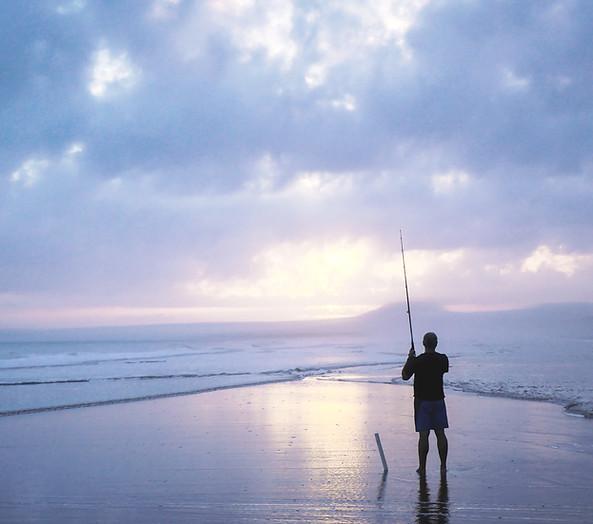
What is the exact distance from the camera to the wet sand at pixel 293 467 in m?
5.41

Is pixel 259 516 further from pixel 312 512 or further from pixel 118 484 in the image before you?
pixel 118 484

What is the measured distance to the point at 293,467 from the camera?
7.19 metres

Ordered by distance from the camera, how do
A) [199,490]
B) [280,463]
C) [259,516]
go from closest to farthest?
[259,516], [199,490], [280,463]

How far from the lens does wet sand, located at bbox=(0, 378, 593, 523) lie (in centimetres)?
541

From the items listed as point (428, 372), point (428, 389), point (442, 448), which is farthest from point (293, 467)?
point (428, 372)

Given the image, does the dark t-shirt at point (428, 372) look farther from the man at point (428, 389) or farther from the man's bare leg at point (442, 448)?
the man's bare leg at point (442, 448)

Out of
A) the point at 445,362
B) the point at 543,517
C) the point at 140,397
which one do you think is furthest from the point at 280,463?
the point at 140,397

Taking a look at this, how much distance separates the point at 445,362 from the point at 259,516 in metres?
2.96

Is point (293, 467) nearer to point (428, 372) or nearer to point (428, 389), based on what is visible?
point (428, 389)

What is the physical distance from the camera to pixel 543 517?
5023 mm

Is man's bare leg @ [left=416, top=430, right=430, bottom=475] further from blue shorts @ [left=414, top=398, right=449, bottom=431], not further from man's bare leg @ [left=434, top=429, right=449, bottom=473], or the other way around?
man's bare leg @ [left=434, top=429, right=449, bottom=473]

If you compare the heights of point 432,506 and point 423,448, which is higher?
point 423,448

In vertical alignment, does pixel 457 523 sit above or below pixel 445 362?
Result: below

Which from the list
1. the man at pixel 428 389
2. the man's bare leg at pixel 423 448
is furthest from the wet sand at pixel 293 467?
the man at pixel 428 389
